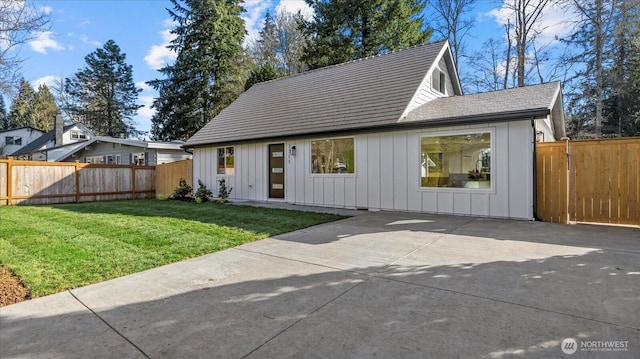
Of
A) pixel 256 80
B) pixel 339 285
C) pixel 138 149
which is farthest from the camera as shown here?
pixel 256 80

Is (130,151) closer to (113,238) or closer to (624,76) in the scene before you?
(113,238)

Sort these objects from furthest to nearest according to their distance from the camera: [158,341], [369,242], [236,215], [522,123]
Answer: [236,215] → [522,123] → [369,242] → [158,341]

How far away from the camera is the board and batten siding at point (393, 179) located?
697cm

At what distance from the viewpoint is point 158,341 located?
231cm

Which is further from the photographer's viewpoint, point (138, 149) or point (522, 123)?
point (138, 149)

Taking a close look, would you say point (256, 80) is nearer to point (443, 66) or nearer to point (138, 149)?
point (138, 149)

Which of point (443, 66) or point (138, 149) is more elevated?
point (443, 66)

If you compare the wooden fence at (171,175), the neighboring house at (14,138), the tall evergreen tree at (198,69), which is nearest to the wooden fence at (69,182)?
the wooden fence at (171,175)

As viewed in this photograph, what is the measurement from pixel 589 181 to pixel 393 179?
4.11 metres

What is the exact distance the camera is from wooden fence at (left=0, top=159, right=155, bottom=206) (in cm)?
1095

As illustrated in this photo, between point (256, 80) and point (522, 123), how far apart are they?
17.4m

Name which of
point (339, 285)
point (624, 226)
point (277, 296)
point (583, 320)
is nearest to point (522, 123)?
point (624, 226)

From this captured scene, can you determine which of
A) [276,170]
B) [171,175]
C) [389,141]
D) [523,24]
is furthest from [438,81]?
[171,175]

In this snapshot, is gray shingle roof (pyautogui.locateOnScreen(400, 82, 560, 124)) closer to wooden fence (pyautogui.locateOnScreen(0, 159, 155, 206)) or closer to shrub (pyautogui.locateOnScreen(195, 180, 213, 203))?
shrub (pyautogui.locateOnScreen(195, 180, 213, 203))
